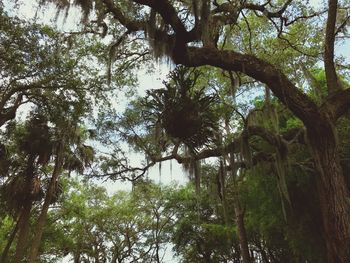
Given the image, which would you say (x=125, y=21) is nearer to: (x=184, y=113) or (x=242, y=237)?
(x=184, y=113)

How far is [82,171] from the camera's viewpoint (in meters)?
12.9

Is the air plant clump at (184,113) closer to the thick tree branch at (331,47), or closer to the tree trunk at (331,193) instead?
the tree trunk at (331,193)

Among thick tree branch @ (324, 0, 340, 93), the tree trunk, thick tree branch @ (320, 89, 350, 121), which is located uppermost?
thick tree branch @ (324, 0, 340, 93)

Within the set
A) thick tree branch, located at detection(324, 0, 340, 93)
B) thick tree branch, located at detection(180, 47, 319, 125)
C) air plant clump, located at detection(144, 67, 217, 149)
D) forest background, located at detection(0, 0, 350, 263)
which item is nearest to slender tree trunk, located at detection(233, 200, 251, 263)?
forest background, located at detection(0, 0, 350, 263)

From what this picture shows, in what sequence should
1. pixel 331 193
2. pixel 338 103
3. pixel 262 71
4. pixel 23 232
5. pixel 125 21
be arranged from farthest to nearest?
pixel 23 232, pixel 125 21, pixel 338 103, pixel 262 71, pixel 331 193

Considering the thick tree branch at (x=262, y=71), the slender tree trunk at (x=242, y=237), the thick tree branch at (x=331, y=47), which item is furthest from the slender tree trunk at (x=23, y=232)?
the thick tree branch at (x=331, y=47)

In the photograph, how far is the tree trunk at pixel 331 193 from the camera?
4785 mm

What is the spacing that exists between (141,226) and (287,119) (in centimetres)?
1388

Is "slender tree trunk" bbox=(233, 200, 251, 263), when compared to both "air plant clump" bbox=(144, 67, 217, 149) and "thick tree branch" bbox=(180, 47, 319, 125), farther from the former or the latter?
"thick tree branch" bbox=(180, 47, 319, 125)

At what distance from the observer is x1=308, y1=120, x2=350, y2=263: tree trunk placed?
4785 mm

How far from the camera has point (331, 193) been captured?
5137 millimetres

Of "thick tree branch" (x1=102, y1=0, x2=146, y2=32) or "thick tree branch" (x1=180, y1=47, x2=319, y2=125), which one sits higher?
"thick tree branch" (x1=102, y1=0, x2=146, y2=32)

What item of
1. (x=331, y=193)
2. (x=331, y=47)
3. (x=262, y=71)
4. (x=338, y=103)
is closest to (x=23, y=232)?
(x=262, y=71)

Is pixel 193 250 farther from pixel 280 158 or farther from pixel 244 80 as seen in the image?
pixel 280 158
